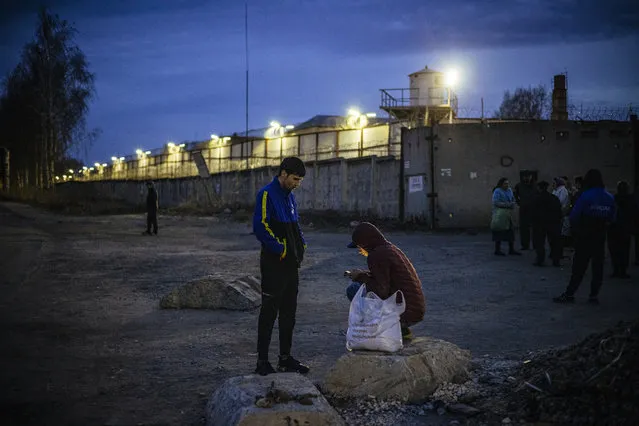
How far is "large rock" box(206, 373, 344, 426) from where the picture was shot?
153 inches

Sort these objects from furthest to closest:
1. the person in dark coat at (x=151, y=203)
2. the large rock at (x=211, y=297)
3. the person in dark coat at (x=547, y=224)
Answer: the person in dark coat at (x=151, y=203) → the person in dark coat at (x=547, y=224) → the large rock at (x=211, y=297)

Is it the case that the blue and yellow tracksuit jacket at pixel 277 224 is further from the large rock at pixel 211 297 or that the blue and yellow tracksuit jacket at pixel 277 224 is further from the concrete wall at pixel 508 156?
the concrete wall at pixel 508 156

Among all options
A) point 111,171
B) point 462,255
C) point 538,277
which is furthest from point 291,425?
point 111,171

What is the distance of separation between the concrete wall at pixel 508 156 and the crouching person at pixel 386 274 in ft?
50.9

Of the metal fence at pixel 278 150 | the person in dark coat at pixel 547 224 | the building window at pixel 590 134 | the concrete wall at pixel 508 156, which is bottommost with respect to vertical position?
the person in dark coat at pixel 547 224

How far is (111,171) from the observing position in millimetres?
75875

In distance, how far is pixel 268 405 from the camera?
3.96 metres

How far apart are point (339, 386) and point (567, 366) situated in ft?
5.45

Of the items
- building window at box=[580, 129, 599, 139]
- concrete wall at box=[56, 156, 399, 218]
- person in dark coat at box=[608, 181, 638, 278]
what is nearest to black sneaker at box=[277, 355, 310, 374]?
person in dark coat at box=[608, 181, 638, 278]

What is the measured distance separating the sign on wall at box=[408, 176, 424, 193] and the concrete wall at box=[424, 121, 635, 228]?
64cm

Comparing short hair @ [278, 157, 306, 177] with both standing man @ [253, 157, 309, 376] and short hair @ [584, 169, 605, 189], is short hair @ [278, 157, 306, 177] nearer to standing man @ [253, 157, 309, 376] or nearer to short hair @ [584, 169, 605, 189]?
standing man @ [253, 157, 309, 376]

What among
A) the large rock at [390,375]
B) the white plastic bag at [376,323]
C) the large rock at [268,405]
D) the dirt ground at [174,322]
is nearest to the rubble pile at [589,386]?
the large rock at [390,375]

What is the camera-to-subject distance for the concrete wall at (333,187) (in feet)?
75.7

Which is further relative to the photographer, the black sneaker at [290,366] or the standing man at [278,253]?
the black sneaker at [290,366]
